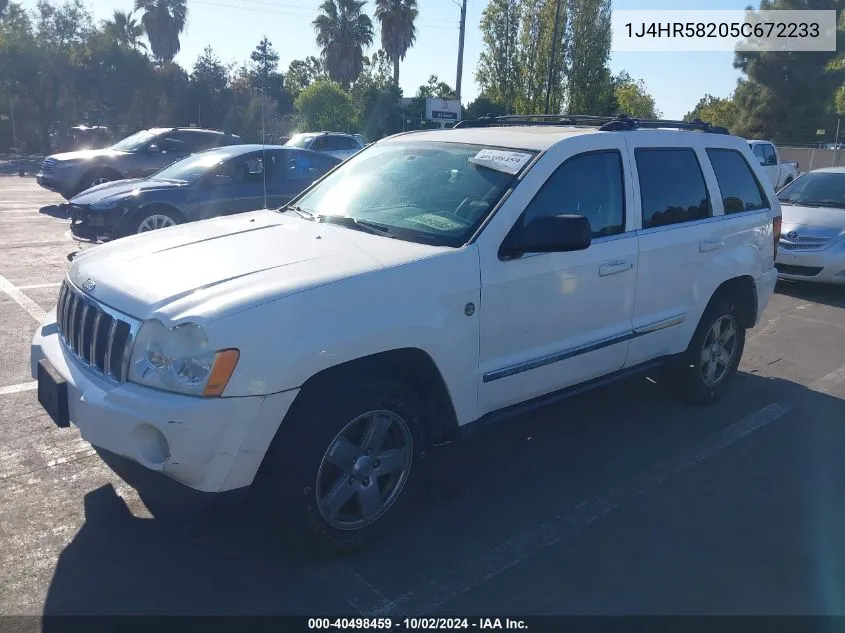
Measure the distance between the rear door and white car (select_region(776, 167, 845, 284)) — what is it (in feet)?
16.5

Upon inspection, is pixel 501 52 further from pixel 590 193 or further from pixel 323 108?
pixel 590 193

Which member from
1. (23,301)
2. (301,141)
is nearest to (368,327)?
(23,301)

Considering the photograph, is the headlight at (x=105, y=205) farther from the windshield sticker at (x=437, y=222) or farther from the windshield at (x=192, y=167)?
the windshield sticker at (x=437, y=222)

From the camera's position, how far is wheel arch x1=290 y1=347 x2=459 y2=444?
3150 millimetres

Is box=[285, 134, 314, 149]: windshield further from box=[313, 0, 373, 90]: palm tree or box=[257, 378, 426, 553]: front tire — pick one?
box=[313, 0, 373, 90]: palm tree

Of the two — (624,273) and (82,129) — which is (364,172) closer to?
(624,273)

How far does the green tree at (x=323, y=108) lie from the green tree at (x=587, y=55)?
12209mm

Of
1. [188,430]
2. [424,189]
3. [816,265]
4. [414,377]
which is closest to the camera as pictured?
[188,430]

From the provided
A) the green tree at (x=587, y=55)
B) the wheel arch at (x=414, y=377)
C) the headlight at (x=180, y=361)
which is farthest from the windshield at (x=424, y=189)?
the green tree at (x=587, y=55)

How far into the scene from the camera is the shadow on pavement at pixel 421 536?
123 inches

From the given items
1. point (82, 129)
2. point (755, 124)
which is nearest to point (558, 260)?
point (82, 129)

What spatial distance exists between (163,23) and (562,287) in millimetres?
53627

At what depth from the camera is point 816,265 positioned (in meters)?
9.41

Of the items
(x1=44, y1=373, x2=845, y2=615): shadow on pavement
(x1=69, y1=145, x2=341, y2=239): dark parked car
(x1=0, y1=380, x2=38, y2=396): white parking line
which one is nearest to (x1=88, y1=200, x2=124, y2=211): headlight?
(x1=69, y1=145, x2=341, y2=239): dark parked car
